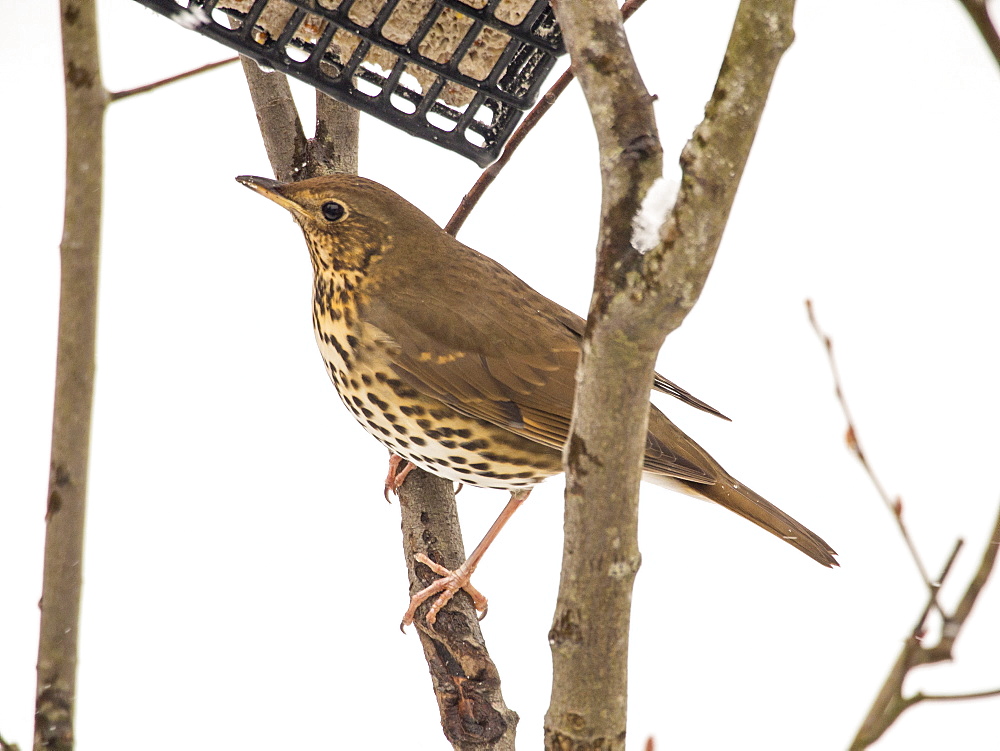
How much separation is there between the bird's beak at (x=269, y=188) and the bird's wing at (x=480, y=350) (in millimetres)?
277

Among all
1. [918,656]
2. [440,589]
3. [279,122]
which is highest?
[279,122]

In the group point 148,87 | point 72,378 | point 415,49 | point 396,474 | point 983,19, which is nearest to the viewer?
point 983,19

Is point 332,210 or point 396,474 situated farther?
point 396,474

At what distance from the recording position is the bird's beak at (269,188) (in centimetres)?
252

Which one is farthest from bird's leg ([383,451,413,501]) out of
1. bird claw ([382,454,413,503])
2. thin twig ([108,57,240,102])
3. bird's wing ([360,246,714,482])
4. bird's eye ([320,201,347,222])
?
thin twig ([108,57,240,102])

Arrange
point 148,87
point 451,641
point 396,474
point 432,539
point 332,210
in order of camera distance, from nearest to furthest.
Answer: point 148,87 < point 451,641 < point 332,210 < point 432,539 < point 396,474

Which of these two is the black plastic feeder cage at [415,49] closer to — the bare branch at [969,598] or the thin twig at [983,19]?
the thin twig at [983,19]

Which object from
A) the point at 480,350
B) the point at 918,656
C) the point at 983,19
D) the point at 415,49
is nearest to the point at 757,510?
the point at 480,350

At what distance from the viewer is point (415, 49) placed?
7.89 feet

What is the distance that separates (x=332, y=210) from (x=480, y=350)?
0.51m

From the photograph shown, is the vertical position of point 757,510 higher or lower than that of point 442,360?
lower

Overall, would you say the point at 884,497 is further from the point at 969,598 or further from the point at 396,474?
the point at 396,474

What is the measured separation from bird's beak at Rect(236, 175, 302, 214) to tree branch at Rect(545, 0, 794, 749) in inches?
50.7

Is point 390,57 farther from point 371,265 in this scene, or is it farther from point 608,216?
point 608,216
